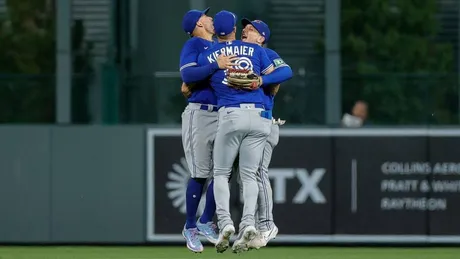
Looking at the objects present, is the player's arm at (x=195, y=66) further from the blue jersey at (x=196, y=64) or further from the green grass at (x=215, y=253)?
the green grass at (x=215, y=253)

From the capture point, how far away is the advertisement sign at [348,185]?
1605cm

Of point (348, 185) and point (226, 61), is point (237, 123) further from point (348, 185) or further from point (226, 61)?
point (348, 185)

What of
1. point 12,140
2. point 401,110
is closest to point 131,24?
point 12,140

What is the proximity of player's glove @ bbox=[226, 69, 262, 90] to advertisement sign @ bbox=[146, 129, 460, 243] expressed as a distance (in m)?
4.11

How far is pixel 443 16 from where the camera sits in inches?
647

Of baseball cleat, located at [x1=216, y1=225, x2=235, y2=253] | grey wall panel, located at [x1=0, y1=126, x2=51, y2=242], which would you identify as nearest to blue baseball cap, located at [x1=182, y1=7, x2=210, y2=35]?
baseball cleat, located at [x1=216, y1=225, x2=235, y2=253]

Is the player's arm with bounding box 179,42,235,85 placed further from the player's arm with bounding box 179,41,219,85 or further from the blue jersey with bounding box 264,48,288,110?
the blue jersey with bounding box 264,48,288,110

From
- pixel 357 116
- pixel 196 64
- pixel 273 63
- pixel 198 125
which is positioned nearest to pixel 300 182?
pixel 357 116

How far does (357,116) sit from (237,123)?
4487 millimetres

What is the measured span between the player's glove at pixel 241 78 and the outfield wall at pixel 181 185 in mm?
4106

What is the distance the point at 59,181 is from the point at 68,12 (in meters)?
1.91

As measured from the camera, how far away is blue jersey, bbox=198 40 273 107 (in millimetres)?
12102

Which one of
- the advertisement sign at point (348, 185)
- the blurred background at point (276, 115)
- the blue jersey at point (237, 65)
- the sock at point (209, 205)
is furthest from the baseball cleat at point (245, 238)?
the blurred background at point (276, 115)

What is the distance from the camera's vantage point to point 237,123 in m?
12.1
